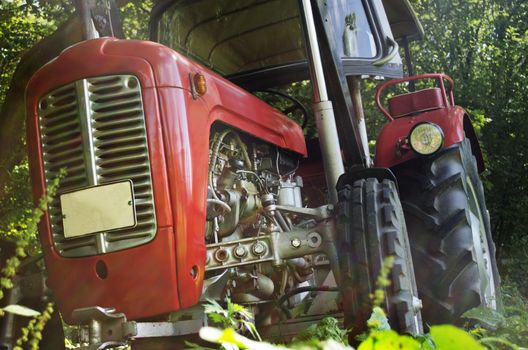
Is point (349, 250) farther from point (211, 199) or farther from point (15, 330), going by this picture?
point (15, 330)

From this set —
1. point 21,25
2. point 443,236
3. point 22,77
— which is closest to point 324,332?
point 443,236

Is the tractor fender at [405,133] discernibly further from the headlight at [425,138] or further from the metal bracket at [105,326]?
the metal bracket at [105,326]

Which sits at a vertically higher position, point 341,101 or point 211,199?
point 341,101

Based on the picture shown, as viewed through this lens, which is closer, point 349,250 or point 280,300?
point 349,250

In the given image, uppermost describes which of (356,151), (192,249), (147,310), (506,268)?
(356,151)

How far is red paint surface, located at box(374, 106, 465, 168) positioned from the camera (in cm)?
419

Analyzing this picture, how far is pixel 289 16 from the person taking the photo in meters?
4.52

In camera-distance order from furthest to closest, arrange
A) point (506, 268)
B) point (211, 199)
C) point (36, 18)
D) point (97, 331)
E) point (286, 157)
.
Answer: point (506, 268), point (36, 18), point (286, 157), point (211, 199), point (97, 331)

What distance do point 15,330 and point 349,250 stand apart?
1724 mm

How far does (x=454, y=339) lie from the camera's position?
0.95 meters

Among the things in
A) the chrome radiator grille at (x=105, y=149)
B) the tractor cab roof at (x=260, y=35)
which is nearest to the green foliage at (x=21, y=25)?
the tractor cab roof at (x=260, y=35)

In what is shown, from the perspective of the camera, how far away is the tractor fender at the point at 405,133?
13.7 feet

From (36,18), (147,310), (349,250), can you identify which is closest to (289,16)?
(349,250)

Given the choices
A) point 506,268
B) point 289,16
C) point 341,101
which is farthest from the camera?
point 506,268
